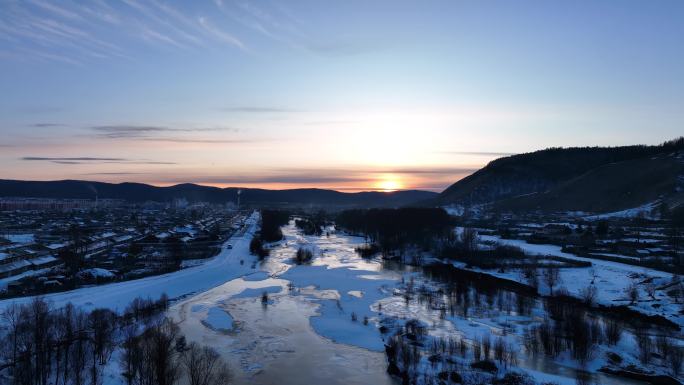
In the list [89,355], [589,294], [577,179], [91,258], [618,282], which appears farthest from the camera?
[577,179]

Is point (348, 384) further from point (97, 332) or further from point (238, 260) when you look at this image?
point (238, 260)

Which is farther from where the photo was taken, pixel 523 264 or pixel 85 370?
pixel 523 264

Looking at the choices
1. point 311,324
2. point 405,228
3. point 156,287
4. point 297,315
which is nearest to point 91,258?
point 156,287

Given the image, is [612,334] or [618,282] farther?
Result: [618,282]

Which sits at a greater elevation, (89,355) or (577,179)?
(577,179)

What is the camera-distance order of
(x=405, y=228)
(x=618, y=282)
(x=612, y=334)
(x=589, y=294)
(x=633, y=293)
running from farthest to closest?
(x=405, y=228)
(x=618, y=282)
(x=589, y=294)
(x=633, y=293)
(x=612, y=334)

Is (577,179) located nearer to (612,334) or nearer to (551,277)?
(551,277)

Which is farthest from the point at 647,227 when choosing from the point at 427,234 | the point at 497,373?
the point at 497,373

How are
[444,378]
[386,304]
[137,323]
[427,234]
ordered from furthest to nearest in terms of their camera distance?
1. [427,234]
2. [386,304]
3. [137,323]
4. [444,378]

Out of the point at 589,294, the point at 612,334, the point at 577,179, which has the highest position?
the point at 577,179
